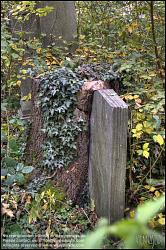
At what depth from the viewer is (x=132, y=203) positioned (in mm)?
2834

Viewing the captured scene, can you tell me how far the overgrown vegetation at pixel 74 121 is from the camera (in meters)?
2.58

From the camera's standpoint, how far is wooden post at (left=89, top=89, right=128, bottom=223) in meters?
2.57

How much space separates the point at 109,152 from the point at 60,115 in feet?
2.62

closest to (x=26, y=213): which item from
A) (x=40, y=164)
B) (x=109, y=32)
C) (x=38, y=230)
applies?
(x=38, y=230)

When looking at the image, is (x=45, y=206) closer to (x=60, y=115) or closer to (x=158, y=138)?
(x=60, y=115)

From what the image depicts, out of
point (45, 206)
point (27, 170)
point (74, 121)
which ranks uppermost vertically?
point (74, 121)

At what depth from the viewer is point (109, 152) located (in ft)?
8.69

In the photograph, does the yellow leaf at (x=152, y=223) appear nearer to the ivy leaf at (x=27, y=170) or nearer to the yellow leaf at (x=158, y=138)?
the yellow leaf at (x=158, y=138)

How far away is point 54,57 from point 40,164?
1331mm

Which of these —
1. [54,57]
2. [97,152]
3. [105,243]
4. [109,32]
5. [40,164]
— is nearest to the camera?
[105,243]

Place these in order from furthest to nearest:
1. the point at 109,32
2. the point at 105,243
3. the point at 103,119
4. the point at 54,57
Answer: the point at 109,32, the point at 54,57, the point at 103,119, the point at 105,243

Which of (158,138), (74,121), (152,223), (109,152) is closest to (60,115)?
(74,121)

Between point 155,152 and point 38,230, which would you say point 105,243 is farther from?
point 155,152

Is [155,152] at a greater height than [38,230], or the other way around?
[155,152]
